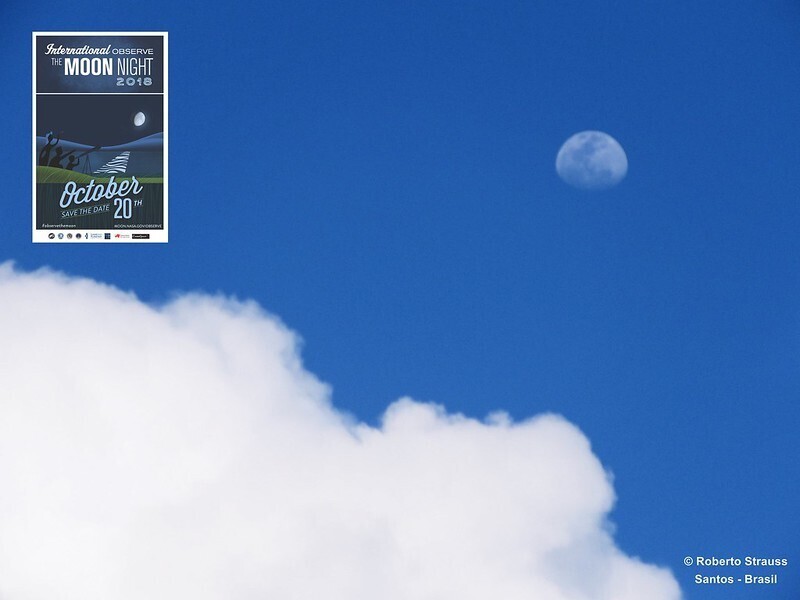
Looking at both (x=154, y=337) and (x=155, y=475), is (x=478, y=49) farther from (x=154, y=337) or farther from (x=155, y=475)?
(x=155, y=475)

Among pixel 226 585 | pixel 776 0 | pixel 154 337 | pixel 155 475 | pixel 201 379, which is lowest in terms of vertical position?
pixel 226 585

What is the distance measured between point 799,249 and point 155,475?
196 cm

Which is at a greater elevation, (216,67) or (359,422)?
(216,67)

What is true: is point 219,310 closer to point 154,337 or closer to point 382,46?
point 154,337

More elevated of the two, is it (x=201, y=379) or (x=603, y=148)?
(x=603, y=148)

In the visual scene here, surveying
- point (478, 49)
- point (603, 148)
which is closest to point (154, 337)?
point (478, 49)

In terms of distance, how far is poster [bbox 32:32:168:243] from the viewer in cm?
201

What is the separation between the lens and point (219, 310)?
2.01 metres

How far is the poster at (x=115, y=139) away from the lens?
2.01 metres

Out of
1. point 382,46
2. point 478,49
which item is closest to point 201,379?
point 382,46

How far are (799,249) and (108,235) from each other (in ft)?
6.56

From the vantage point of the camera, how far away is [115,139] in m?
2.02

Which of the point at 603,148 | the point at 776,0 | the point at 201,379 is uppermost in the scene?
the point at 776,0

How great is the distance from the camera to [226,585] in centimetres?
197
